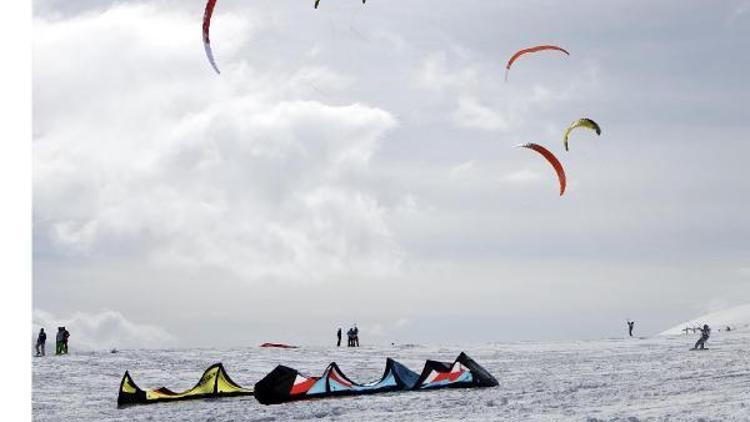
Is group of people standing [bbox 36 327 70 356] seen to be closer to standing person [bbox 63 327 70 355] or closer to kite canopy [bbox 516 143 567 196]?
standing person [bbox 63 327 70 355]

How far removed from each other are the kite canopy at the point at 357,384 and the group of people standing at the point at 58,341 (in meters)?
14.3

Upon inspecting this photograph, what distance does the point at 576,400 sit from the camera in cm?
1623

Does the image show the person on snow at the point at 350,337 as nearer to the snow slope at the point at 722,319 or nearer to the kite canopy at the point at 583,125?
the kite canopy at the point at 583,125

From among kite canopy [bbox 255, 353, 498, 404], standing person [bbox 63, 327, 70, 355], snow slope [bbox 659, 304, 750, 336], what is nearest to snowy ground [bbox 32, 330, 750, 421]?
kite canopy [bbox 255, 353, 498, 404]

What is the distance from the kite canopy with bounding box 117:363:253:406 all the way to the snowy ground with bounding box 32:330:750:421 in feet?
0.64

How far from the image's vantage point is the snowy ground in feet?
50.2

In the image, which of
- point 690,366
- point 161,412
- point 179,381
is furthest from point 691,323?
point 161,412

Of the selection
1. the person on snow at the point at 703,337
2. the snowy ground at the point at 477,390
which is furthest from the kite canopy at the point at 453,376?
the person on snow at the point at 703,337

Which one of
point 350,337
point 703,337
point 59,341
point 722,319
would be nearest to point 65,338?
point 59,341

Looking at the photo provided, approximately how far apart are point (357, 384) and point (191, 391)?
326cm

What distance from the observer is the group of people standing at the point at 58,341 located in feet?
96.9

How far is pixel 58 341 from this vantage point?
1179 inches

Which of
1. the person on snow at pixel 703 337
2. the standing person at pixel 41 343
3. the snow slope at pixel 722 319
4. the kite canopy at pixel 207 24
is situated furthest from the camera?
the snow slope at pixel 722 319

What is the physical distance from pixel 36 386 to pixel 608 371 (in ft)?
42.3
